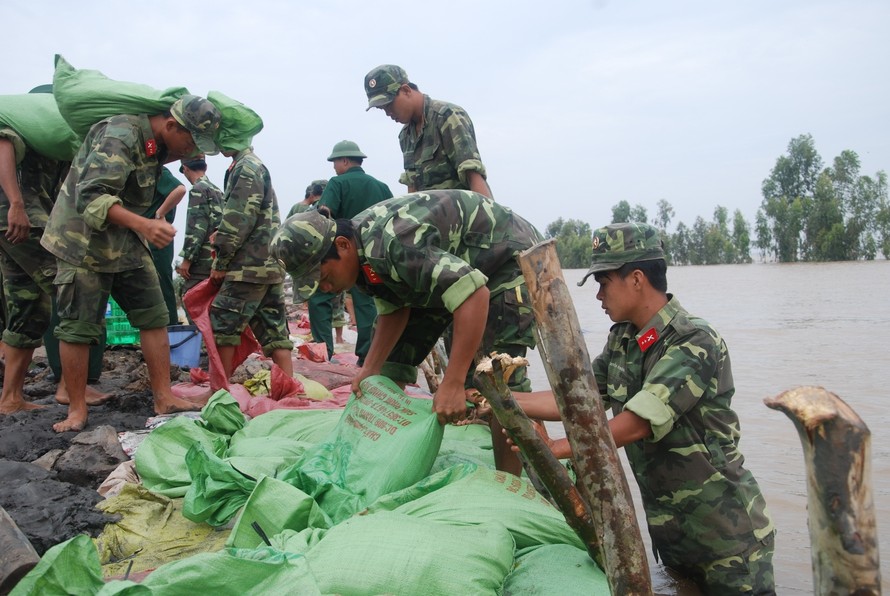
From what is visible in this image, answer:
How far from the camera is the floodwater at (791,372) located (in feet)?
12.1

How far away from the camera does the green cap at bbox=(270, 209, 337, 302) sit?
8.29 ft

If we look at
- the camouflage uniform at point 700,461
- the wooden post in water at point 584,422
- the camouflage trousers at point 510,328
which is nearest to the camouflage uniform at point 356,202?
the camouflage trousers at point 510,328

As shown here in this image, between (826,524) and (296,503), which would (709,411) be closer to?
(826,524)

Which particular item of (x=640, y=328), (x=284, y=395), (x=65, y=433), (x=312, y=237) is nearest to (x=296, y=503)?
(x=312, y=237)

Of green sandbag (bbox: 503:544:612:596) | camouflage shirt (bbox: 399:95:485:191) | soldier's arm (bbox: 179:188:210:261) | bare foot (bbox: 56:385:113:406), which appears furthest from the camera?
soldier's arm (bbox: 179:188:210:261)

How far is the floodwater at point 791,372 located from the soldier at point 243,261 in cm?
220

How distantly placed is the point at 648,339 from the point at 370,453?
3.47 feet

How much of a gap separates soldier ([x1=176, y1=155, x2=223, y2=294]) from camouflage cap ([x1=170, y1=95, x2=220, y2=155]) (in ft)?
7.73

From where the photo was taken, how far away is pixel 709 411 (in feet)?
7.43

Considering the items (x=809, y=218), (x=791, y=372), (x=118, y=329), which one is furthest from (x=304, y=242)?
(x=809, y=218)

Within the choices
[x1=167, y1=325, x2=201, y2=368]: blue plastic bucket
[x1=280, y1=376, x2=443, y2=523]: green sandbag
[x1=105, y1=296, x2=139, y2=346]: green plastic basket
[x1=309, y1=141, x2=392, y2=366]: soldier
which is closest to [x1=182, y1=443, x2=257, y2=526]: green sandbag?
[x1=280, y1=376, x2=443, y2=523]: green sandbag

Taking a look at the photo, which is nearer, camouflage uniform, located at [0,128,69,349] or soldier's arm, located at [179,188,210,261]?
camouflage uniform, located at [0,128,69,349]

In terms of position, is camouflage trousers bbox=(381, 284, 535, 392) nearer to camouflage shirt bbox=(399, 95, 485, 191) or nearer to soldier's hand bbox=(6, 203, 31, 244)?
camouflage shirt bbox=(399, 95, 485, 191)

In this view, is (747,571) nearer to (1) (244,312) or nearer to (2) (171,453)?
(2) (171,453)
